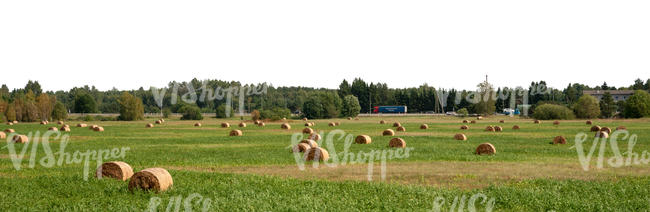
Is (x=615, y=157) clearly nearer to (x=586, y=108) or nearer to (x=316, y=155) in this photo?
(x=316, y=155)

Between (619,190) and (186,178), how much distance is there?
12341 mm

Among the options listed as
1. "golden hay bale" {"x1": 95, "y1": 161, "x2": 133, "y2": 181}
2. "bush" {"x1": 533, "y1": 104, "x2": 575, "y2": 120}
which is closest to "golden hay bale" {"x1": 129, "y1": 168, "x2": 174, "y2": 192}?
"golden hay bale" {"x1": 95, "y1": 161, "x2": 133, "y2": 181}

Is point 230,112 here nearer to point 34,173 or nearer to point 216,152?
point 216,152

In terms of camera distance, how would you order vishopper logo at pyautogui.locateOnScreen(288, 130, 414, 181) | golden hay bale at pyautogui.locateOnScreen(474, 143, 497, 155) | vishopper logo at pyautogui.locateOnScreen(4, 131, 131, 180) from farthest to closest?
golden hay bale at pyautogui.locateOnScreen(474, 143, 497, 155)
vishopper logo at pyautogui.locateOnScreen(4, 131, 131, 180)
vishopper logo at pyautogui.locateOnScreen(288, 130, 414, 181)

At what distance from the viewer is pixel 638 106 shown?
88.8 m

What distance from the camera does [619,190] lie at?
14.7 meters

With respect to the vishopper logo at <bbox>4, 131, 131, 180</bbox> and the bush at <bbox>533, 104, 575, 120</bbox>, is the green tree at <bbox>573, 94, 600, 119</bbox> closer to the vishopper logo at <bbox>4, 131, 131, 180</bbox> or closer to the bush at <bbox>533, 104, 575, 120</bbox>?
the bush at <bbox>533, 104, 575, 120</bbox>

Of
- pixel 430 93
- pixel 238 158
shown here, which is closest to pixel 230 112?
pixel 430 93

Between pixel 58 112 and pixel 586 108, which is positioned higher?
pixel 586 108

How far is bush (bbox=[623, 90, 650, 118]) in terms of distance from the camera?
88.5 meters

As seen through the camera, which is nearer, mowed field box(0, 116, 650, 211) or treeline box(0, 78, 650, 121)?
mowed field box(0, 116, 650, 211)

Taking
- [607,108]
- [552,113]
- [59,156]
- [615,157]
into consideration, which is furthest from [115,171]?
[607,108]

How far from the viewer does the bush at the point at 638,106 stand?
88500 mm

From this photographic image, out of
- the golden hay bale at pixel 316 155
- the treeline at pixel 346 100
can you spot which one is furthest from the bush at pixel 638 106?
the golden hay bale at pixel 316 155
